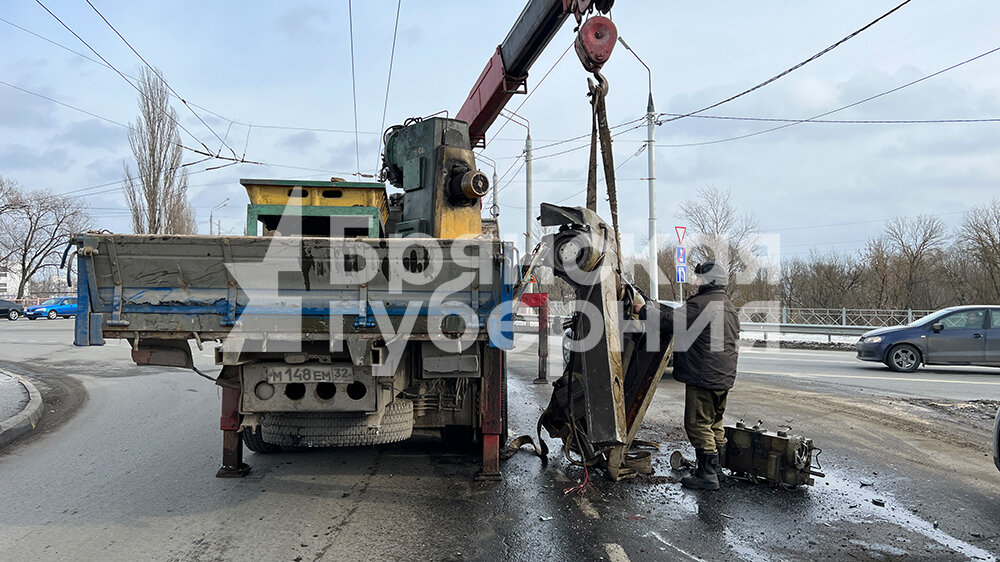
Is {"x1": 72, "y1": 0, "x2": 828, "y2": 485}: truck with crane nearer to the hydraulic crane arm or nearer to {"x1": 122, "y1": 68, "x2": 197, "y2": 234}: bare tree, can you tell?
the hydraulic crane arm

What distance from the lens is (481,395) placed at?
16.6 ft

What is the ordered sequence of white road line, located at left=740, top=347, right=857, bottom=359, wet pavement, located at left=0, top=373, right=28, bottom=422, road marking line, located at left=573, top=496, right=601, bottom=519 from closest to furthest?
road marking line, located at left=573, top=496, right=601, bottom=519
wet pavement, located at left=0, top=373, right=28, bottom=422
white road line, located at left=740, top=347, right=857, bottom=359

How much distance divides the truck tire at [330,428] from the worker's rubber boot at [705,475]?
8.05ft

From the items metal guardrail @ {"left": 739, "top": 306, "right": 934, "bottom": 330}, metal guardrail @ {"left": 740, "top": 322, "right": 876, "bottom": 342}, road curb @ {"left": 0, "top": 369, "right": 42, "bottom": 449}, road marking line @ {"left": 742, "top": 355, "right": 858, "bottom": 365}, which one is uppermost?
metal guardrail @ {"left": 739, "top": 306, "right": 934, "bottom": 330}

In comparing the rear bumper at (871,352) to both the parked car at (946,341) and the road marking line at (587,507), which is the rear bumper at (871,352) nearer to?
the parked car at (946,341)

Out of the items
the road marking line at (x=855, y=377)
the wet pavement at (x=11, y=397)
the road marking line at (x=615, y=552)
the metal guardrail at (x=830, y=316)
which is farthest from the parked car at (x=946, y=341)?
the wet pavement at (x=11, y=397)

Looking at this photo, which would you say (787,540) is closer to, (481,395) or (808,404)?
(481,395)

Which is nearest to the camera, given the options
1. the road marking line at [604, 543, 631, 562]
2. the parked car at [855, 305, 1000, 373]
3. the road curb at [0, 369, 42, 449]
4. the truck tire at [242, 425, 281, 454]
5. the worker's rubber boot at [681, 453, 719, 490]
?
the road marking line at [604, 543, 631, 562]

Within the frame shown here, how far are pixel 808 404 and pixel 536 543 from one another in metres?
6.55

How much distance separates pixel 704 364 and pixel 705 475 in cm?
91

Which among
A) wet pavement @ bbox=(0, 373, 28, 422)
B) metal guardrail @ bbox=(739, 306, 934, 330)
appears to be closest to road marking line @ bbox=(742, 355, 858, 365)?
metal guardrail @ bbox=(739, 306, 934, 330)

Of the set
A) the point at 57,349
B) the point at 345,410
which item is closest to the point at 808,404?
the point at 345,410

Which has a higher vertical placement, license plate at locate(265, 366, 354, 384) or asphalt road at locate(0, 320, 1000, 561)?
license plate at locate(265, 366, 354, 384)

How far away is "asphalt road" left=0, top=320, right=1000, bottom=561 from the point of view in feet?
12.6
